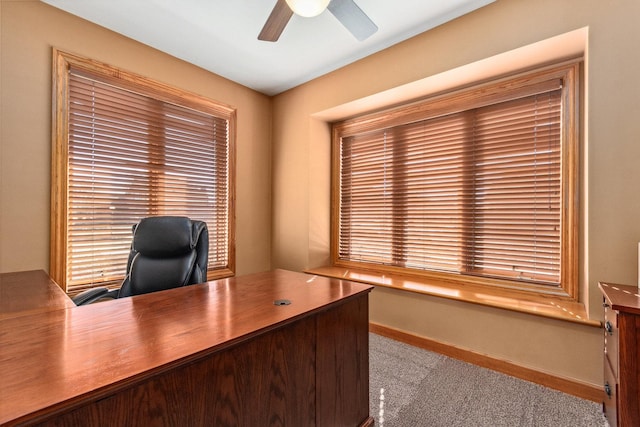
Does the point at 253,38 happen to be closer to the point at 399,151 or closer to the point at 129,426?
the point at 399,151

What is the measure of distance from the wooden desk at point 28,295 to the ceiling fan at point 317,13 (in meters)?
1.87

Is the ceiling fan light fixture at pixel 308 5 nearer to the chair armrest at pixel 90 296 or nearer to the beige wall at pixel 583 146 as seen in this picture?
the beige wall at pixel 583 146

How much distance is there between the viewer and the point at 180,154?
2941 mm

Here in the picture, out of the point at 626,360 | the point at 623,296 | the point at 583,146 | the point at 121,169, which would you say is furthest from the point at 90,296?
the point at 583,146

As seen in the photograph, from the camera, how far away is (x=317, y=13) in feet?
5.33

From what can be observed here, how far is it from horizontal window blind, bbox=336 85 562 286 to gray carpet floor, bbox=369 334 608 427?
80cm

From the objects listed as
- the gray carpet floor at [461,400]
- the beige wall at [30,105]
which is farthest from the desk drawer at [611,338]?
the beige wall at [30,105]

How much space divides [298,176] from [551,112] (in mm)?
2379

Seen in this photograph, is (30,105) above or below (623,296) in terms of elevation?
above

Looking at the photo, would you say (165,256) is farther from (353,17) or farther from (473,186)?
(473,186)

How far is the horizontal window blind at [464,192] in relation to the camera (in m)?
2.24

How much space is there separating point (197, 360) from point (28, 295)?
4.08 feet

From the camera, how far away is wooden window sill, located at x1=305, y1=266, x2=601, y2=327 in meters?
1.92

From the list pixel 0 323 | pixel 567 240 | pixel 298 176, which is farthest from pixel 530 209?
pixel 0 323
